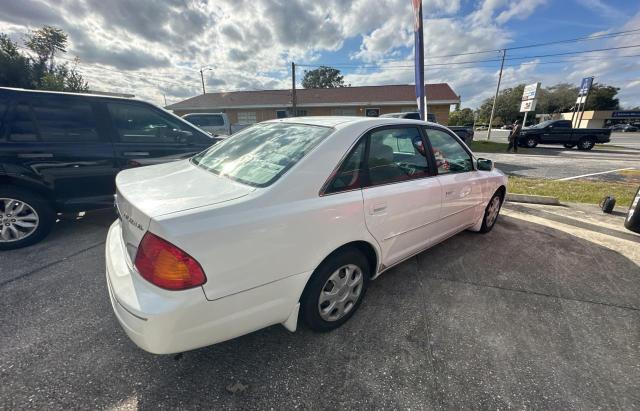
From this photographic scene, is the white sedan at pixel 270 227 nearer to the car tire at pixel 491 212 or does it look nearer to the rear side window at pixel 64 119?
the car tire at pixel 491 212

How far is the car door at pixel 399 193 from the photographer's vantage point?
212 cm

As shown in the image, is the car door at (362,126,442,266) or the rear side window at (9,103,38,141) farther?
the rear side window at (9,103,38,141)

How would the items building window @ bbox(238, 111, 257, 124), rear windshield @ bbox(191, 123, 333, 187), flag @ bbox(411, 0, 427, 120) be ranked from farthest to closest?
building window @ bbox(238, 111, 257, 124)
flag @ bbox(411, 0, 427, 120)
rear windshield @ bbox(191, 123, 333, 187)

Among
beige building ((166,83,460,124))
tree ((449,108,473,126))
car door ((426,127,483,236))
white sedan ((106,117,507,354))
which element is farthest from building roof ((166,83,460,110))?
tree ((449,108,473,126))

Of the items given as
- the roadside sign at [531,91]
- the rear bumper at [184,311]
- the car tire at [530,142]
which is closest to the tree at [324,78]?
the roadside sign at [531,91]

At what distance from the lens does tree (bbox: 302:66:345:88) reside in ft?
175

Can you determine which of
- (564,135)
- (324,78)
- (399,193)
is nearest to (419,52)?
(399,193)

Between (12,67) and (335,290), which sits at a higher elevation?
(12,67)

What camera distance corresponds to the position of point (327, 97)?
2723 centimetres

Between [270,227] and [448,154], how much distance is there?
2.34 meters

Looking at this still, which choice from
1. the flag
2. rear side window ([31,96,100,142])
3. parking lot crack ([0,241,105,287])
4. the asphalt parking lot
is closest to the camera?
the asphalt parking lot

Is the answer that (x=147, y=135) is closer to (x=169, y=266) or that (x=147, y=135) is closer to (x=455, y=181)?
(x=169, y=266)

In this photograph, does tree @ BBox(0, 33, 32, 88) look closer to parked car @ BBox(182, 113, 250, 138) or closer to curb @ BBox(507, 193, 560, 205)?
parked car @ BBox(182, 113, 250, 138)

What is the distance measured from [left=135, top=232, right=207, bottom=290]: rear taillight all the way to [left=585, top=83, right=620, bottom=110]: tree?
A: 81794 mm
